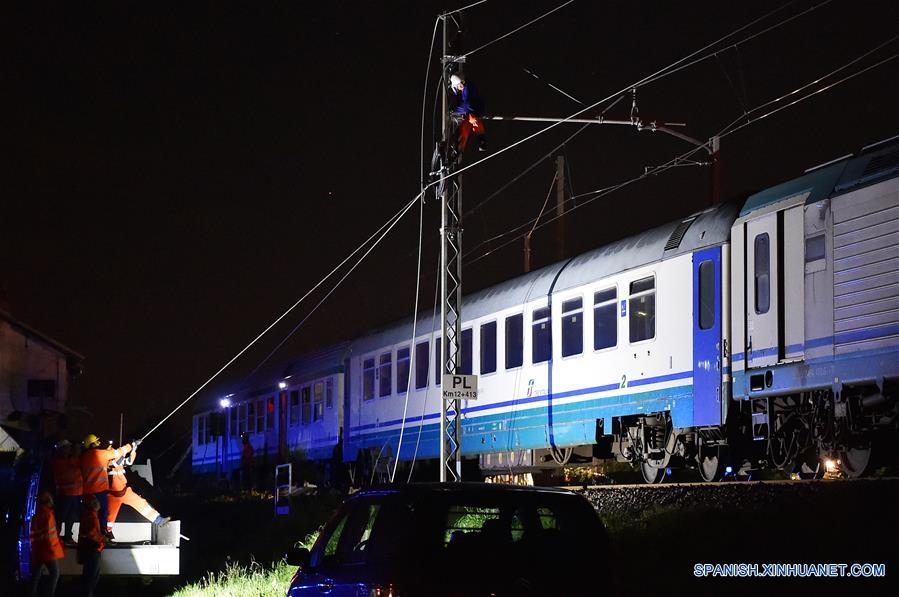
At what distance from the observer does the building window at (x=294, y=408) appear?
38.3 metres

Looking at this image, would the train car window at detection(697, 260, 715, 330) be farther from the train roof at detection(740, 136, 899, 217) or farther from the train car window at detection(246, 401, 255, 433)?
the train car window at detection(246, 401, 255, 433)

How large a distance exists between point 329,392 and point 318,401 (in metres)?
1.32

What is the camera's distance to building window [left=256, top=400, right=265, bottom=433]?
42.5 m

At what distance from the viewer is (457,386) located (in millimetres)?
19922

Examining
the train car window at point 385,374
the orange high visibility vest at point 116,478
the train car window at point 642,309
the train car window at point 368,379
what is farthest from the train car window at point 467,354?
the orange high visibility vest at point 116,478

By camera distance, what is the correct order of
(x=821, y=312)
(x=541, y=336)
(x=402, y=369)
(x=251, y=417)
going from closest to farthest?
(x=821, y=312)
(x=541, y=336)
(x=402, y=369)
(x=251, y=417)

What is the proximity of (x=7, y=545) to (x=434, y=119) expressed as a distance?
443 inches

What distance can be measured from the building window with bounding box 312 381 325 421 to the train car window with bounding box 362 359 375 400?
143 inches

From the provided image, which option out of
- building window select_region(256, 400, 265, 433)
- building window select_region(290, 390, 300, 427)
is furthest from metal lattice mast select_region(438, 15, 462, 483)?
building window select_region(256, 400, 265, 433)

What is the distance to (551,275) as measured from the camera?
23.1 metres

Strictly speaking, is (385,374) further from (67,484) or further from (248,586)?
(67,484)

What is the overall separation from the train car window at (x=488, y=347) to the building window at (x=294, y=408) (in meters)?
14.0

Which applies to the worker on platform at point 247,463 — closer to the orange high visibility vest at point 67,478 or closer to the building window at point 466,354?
the building window at point 466,354

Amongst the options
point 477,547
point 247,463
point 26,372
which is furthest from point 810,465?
point 26,372
